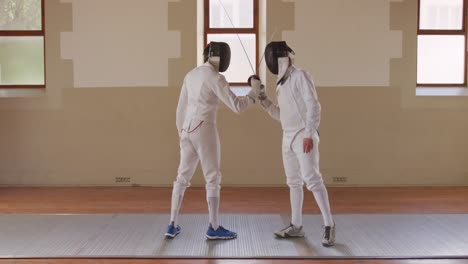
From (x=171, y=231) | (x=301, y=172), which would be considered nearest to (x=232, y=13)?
(x=301, y=172)

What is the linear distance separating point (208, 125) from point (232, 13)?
9.06 feet

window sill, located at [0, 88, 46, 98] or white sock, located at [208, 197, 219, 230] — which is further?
window sill, located at [0, 88, 46, 98]

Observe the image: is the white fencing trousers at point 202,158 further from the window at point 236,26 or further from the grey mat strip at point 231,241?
the window at point 236,26

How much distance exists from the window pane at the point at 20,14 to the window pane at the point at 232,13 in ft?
6.47

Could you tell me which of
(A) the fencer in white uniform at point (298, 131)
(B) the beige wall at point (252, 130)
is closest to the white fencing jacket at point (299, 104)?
(A) the fencer in white uniform at point (298, 131)

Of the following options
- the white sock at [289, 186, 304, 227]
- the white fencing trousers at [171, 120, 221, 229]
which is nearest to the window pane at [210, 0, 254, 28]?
the white fencing trousers at [171, 120, 221, 229]

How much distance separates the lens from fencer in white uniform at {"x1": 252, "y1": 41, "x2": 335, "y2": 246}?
3.56m

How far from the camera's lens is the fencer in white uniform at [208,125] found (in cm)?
368

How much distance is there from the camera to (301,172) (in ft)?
12.1

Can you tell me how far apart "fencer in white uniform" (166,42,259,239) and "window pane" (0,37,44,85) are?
2964 mm

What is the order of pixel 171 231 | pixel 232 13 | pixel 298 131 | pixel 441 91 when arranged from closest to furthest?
pixel 298 131
pixel 171 231
pixel 441 91
pixel 232 13

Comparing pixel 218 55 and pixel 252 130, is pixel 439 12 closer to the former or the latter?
pixel 252 130

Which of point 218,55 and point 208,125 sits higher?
Answer: point 218,55

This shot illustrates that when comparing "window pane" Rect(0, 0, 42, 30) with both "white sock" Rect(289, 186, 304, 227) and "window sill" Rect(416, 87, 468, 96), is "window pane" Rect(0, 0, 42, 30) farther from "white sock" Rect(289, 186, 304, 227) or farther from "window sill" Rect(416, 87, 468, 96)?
"window sill" Rect(416, 87, 468, 96)
